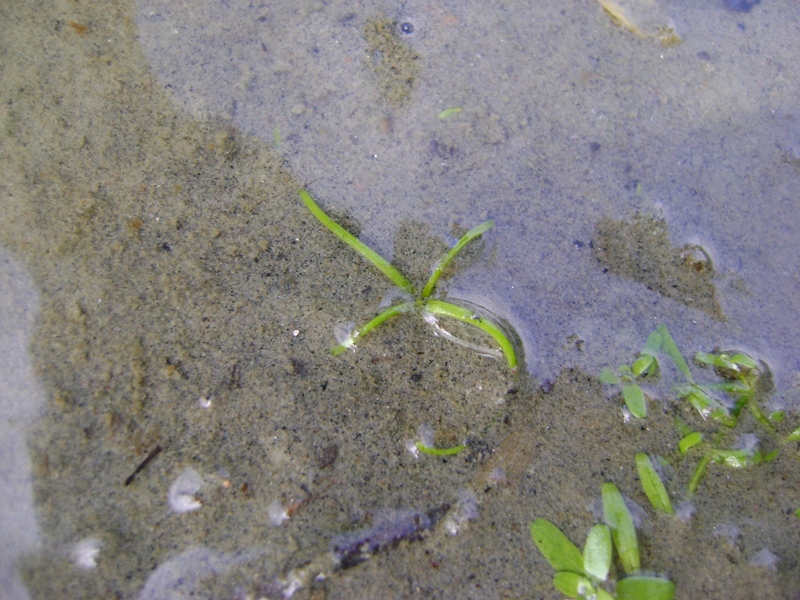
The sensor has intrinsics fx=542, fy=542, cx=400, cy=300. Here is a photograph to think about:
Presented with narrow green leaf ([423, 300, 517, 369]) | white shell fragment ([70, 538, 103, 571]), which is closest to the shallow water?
white shell fragment ([70, 538, 103, 571])

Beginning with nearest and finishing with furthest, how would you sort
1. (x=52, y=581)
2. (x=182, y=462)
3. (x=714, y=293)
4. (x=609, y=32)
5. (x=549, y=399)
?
(x=52, y=581) → (x=182, y=462) → (x=549, y=399) → (x=714, y=293) → (x=609, y=32)

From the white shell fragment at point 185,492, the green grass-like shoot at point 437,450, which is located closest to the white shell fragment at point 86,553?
the white shell fragment at point 185,492

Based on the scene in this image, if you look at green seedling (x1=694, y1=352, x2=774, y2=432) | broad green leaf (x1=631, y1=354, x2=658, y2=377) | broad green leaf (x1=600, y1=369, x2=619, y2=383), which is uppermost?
broad green leaf (x1=631, y1=354, x2=658, y2=377)

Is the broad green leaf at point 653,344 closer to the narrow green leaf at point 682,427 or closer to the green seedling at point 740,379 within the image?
the green seedling at point 740,379

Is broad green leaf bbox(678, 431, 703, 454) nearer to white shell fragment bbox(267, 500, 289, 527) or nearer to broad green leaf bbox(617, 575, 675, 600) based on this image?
broad green leaf bbox(617, 575, 675, 600)

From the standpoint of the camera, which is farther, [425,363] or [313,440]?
[425,363]

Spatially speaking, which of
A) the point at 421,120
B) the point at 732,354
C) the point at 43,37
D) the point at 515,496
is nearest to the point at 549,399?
the point at 515,496

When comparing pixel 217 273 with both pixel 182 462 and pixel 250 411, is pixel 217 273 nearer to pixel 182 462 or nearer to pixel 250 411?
pixel 250 411
